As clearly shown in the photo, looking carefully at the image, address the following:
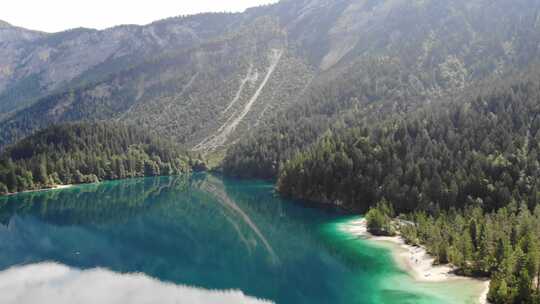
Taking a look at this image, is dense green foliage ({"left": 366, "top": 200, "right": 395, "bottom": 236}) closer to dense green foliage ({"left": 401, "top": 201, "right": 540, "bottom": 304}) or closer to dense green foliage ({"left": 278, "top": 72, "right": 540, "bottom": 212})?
dense green foliage ({"left": 401, "top": 201, "right": 540, "bottom": 304})

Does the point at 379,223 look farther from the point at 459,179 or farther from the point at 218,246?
the point at 218,246

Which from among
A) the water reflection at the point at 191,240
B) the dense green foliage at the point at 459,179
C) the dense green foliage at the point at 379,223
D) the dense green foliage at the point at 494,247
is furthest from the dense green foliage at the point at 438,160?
the dense green foliage at the point at 494,247

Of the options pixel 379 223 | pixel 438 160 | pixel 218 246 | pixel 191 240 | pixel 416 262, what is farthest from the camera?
pixel 438 160

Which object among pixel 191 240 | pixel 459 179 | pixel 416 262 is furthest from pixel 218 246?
pixel 459 179

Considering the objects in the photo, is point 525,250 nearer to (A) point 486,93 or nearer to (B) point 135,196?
(A) point 486,93

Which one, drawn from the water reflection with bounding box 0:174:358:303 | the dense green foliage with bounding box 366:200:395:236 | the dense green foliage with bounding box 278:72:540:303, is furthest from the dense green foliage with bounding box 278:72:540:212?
the water reflection with bounding box 0:174:358:303
